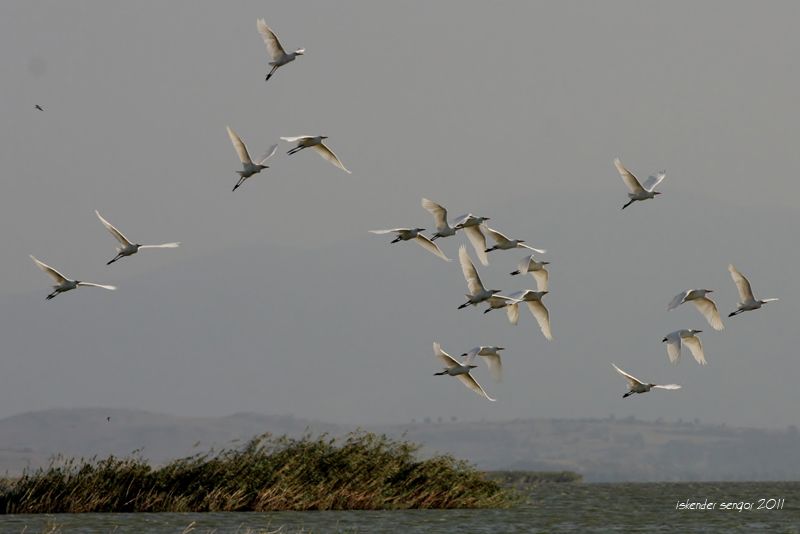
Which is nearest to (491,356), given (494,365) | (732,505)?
(494,365)

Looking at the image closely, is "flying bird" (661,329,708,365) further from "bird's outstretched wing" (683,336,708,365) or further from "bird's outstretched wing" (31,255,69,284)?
"bird's outstretched wing" (31,255,69,284)

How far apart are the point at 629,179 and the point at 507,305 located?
387 cm

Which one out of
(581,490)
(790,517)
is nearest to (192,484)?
(790,517)

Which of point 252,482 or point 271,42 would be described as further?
point 252,482

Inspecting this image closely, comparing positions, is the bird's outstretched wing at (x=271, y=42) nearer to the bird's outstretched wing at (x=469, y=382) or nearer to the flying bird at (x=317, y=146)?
the flying bird at (x=317, y=146)

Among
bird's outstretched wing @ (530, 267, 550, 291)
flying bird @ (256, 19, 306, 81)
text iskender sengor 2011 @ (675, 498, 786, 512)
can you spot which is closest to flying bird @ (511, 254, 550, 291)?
bird's outstretched wing @ (530, 267, 550, 291)

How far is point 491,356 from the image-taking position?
33375mm

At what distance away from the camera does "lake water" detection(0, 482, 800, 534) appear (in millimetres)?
34125

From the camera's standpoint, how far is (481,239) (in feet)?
117

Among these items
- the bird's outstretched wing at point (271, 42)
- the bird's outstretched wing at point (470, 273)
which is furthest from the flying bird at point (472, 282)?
the bird's outstretched wing at point (271, 42)

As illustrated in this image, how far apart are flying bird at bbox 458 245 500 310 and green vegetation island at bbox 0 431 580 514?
8.26 m

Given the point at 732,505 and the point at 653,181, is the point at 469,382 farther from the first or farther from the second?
the point at 732,505

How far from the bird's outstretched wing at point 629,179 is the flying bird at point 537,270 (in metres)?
2.72

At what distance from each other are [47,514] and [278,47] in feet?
41.2
